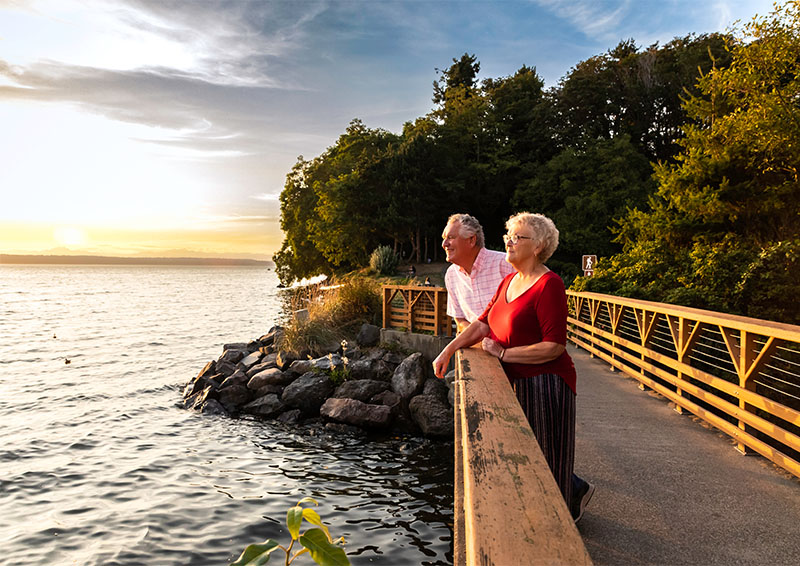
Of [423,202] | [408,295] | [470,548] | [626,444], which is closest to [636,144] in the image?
[423,202]

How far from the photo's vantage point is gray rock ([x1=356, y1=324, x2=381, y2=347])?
14336 mm

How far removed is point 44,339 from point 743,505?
3051 cm

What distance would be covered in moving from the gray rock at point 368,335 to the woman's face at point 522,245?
11.7 meters

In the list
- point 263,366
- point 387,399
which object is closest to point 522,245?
point 387,399

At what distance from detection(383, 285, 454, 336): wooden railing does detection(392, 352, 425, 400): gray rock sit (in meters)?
2.07

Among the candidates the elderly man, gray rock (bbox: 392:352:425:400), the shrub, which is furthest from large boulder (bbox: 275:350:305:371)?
the shrub

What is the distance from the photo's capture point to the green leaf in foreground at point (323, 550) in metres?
1.52

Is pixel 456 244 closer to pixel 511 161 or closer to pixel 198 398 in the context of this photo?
pixel 198 398

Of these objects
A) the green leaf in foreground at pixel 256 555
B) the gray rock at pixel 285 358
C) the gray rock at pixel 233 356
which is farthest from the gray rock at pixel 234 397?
the green leaf in foreground at pixel 256 555

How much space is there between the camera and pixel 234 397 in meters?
12.3

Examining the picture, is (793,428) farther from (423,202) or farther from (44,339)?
(423,202)

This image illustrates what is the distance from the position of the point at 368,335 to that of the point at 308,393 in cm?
330

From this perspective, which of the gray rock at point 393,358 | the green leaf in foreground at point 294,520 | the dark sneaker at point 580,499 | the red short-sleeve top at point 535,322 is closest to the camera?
the green leaf in foreground at point 294,520

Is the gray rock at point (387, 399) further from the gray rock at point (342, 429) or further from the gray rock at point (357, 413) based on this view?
the gray rock at point (342, 429)
